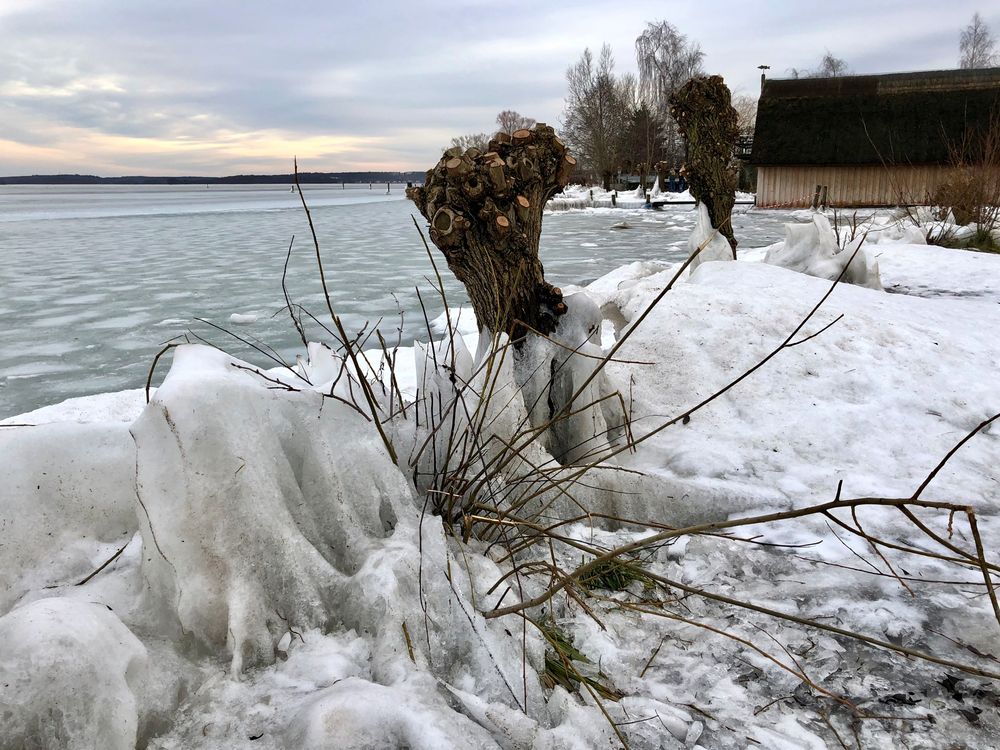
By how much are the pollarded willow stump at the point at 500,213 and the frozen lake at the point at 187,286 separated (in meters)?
0.65

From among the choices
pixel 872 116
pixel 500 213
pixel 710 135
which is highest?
pixel 872 116

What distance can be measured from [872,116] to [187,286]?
1936cm

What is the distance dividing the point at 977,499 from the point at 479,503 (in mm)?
1802

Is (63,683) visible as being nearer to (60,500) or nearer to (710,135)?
(60,500)

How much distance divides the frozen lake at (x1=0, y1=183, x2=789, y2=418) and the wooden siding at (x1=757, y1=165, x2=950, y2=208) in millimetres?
5354

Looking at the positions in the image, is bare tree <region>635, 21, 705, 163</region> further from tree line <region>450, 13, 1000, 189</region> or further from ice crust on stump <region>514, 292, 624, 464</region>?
ice crust on stump <region>514, 292, 624, 464</region>

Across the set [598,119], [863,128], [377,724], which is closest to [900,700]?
[377,724]

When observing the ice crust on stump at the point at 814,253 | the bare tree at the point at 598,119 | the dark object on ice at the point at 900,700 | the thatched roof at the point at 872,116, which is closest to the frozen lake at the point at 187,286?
the dark object on ice at the point at 900,700

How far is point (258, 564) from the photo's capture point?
1552 millimetres

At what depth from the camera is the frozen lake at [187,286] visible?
4824mm

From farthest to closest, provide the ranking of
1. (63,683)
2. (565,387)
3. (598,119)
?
(598,119), (565,387), (63,683)

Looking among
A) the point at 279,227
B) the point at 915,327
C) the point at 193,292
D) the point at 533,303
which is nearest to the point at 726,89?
the point at 915,327

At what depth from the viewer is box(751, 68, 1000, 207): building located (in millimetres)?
18766

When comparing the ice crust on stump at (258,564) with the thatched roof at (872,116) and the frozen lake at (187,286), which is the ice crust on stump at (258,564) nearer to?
the frozen lake at (187,286)
